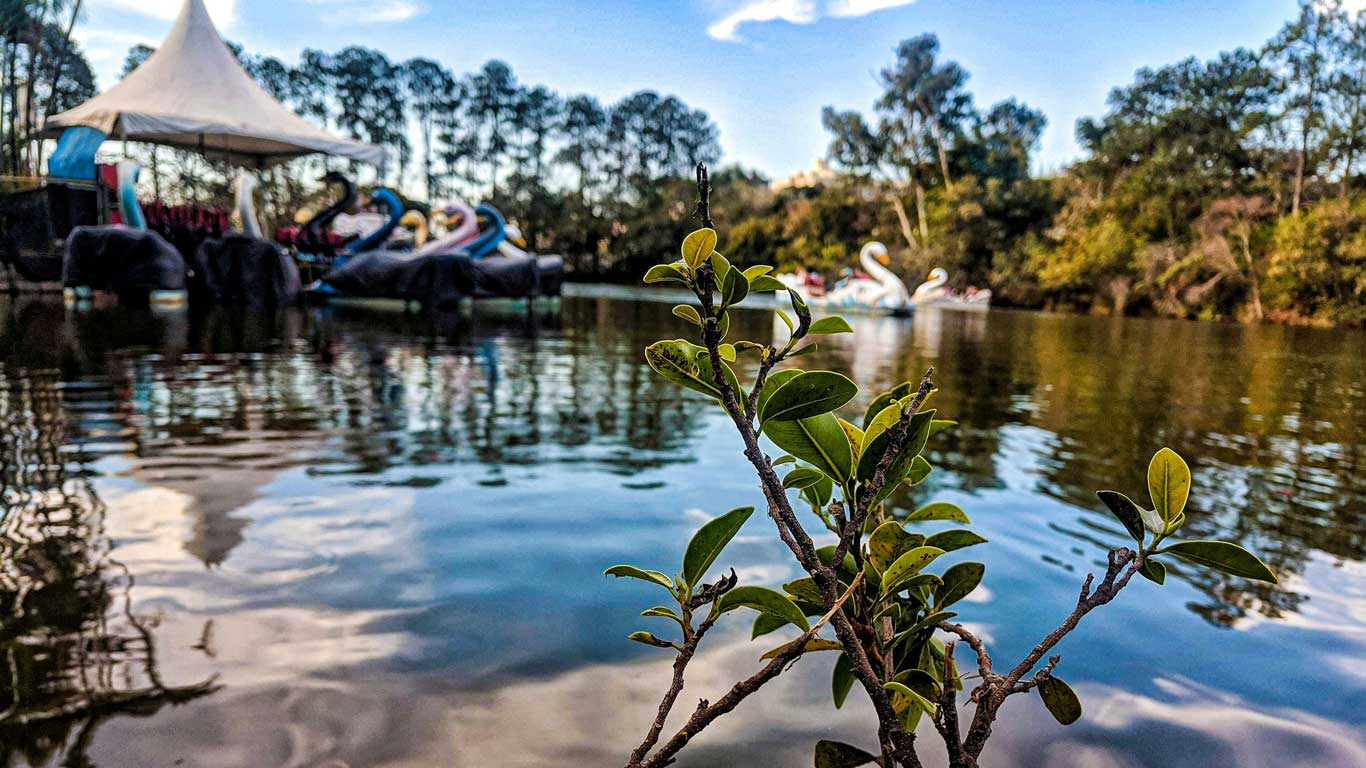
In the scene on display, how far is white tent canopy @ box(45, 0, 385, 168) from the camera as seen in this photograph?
15.3 m

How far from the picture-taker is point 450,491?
9.05 ft

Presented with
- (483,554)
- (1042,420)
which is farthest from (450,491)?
(1042,420)

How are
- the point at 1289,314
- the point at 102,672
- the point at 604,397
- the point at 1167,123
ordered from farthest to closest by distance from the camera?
the point at 1167,123 < the point at 1289,314 < the point at 604,397 < the point at 102,672

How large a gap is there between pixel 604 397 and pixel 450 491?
238 centimetres

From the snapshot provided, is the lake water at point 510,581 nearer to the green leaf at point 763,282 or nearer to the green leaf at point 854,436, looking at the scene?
the green leaf at point 854,436

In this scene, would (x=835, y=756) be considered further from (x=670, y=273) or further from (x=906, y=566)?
(x=670, y=273)

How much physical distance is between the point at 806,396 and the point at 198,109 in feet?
65.9

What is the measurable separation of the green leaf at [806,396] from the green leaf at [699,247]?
115 millimetres

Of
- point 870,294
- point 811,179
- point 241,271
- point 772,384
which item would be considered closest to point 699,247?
point 772,384

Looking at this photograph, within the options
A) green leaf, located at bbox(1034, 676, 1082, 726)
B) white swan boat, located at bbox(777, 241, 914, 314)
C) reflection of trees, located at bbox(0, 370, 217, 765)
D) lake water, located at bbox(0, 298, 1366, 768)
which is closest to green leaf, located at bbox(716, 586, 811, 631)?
green leaf, located at bbox(1034, 676, 1082, 726)

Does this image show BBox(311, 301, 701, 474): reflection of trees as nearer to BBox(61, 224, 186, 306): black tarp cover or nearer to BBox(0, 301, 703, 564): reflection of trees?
BBox(0, 301, 703, 564): reflection of trees

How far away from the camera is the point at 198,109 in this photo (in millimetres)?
16844

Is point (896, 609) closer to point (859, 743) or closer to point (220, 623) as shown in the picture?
point (859, 743)

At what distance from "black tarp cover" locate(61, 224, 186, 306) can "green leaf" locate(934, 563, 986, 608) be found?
14025 millimetres
